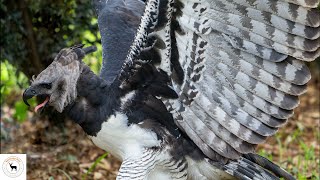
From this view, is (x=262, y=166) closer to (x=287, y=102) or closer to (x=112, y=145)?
(x=287, y=102)

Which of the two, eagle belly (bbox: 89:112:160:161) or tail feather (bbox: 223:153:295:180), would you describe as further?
tail feather (bbox: 223:153:295:180)

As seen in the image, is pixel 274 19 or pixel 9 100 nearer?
pixel 274 19

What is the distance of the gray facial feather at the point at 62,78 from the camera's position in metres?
4.75

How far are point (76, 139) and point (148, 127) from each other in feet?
9.00

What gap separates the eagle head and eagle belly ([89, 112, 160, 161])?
0.97 ft

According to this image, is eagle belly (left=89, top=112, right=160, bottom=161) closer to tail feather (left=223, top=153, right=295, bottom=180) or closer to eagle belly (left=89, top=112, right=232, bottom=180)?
eagle belly (left=89, top=112, right=232, bottom=180)

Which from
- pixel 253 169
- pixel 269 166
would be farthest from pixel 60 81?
pixel 269 166

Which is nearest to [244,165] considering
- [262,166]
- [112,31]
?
[262,166]

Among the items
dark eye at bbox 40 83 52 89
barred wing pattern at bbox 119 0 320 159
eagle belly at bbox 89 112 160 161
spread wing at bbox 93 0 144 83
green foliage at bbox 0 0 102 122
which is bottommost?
green foliage at bbox 0 0 102 122

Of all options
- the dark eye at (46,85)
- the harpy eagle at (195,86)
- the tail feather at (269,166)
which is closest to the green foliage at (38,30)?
the harpy eagle at (195,86)

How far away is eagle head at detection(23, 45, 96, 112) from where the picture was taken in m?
4.72

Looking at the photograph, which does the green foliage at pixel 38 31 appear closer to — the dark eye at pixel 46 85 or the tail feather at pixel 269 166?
the dark eye at pixel 46 85

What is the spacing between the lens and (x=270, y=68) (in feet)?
15.2

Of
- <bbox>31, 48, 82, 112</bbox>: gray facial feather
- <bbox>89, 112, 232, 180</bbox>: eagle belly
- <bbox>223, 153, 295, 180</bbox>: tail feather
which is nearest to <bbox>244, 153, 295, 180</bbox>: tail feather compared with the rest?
<bbox>223, 153, 295, 180</bbox>: tail feather
